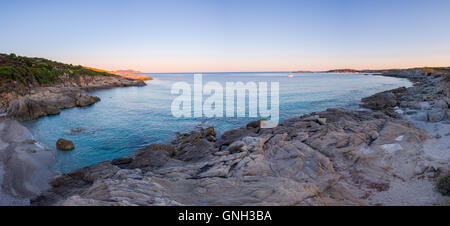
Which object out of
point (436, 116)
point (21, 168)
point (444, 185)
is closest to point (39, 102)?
point (21, 168)

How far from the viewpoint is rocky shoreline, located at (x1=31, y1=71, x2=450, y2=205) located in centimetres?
929

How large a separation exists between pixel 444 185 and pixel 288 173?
22.9 ft

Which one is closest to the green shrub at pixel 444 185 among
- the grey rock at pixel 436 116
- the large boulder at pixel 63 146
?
the grey rock at pixel 436 116

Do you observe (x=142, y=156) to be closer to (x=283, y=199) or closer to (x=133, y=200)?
(x=133, y=200)

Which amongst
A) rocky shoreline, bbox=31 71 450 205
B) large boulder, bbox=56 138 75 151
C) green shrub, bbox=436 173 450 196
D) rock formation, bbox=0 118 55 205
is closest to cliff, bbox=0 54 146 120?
rock formation, bbox=0 118 55 205

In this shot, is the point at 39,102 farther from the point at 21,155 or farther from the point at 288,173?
the point at 288,173

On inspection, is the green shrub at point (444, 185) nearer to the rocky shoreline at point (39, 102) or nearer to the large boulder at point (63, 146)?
the large boulder at point (63, 146)

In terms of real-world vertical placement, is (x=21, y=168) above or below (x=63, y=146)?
below

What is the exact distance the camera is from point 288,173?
12258mm

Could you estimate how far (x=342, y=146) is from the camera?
1562 cm

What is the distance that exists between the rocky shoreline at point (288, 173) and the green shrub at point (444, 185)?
0.88 feet

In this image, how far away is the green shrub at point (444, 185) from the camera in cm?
976

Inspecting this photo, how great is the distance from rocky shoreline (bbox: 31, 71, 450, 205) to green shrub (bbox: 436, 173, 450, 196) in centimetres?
27
